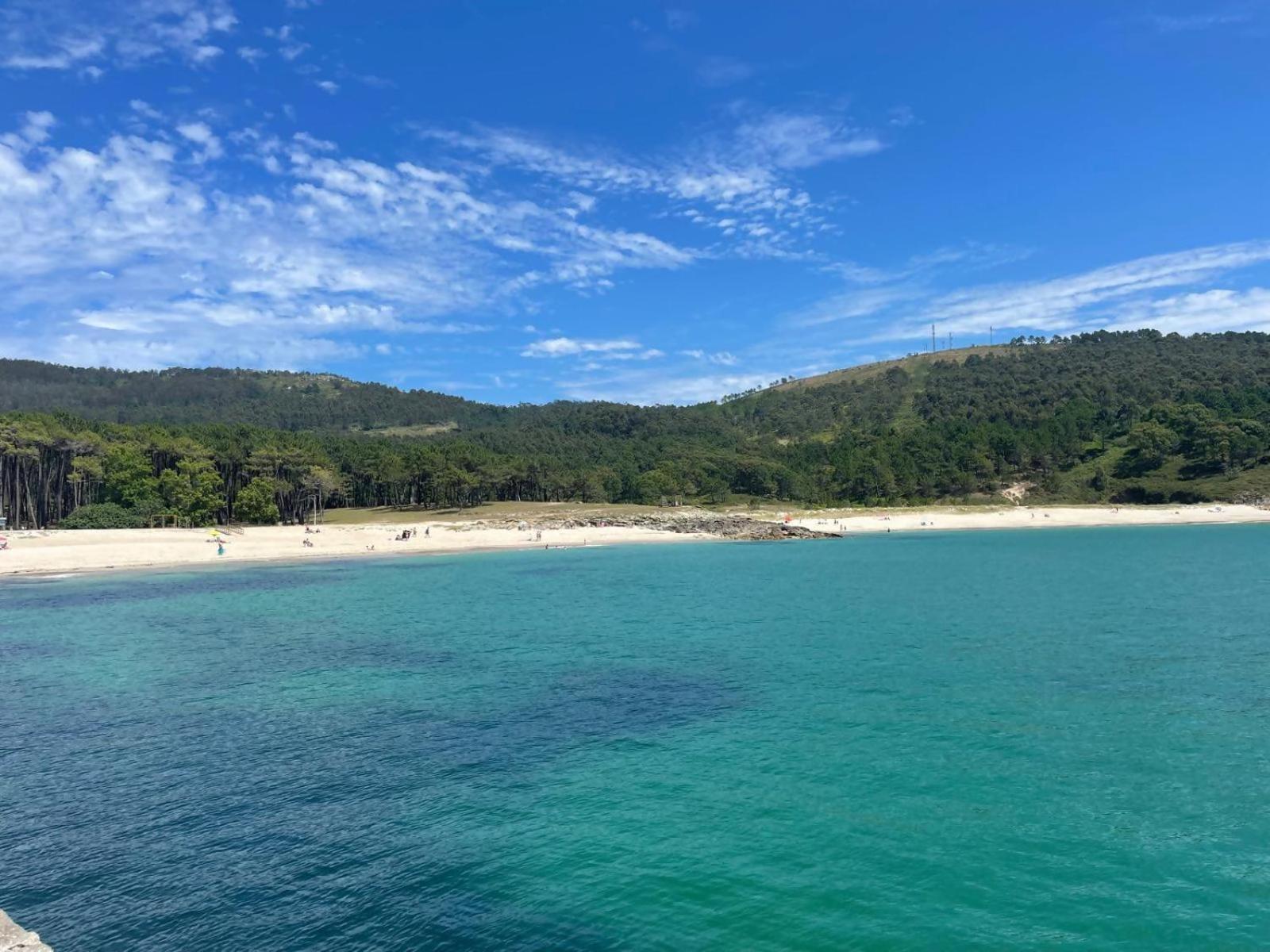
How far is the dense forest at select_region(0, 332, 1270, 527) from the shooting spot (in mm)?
84250

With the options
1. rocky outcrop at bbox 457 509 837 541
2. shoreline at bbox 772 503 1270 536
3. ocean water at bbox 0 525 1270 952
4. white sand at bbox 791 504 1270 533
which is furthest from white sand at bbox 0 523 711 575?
ocean water at bbox 0 525 1270 952

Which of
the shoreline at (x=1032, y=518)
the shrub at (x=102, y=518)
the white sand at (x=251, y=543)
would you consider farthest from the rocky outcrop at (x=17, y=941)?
the shoreline at (x=1032, y=518)

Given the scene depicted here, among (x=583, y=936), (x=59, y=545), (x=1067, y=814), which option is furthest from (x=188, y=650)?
(x=59, y=545)

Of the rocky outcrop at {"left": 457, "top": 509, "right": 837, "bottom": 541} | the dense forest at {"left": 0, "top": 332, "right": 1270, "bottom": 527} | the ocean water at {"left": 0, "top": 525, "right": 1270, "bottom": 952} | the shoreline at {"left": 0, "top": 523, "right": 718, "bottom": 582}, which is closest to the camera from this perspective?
the ocean water at {"left": 0, "top": 525, "right": 1270, "bottom": 952}

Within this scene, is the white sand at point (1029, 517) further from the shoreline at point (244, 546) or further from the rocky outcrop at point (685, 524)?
the shoreline at point (244, 546)

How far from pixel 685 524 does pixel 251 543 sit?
47.0 meters

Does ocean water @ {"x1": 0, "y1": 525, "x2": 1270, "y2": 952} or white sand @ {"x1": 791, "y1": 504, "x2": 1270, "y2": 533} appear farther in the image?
white sand @ {"x1": 791, "y1": 504, "x2": 1270, "y2": 533}

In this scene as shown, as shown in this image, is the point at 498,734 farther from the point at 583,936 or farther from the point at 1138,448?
the point at 1138,448

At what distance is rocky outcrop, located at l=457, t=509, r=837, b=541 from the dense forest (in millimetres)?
15451

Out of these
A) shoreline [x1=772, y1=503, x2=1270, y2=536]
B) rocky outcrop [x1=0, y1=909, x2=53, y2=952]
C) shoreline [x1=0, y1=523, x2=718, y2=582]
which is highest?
shoreline [x1=0, y1=523, x2=718, y2=582]

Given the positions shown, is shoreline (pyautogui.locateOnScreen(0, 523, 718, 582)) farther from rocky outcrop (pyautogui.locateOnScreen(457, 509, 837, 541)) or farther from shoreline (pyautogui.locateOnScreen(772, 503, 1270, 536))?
shoreline (pyautogui.locateOnScreen(772, 503, 1270, 536))

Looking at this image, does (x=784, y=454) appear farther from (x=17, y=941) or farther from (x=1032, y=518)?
(x=17, y=941)

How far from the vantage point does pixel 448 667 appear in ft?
79.7

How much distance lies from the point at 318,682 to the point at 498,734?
26.5 ft
